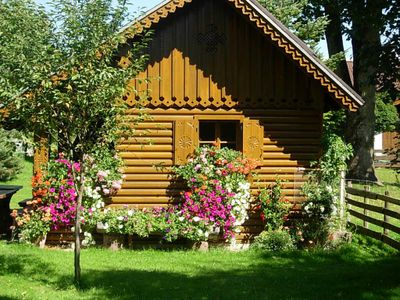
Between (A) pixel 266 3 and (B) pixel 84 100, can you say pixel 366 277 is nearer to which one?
(B) pixel 84 100

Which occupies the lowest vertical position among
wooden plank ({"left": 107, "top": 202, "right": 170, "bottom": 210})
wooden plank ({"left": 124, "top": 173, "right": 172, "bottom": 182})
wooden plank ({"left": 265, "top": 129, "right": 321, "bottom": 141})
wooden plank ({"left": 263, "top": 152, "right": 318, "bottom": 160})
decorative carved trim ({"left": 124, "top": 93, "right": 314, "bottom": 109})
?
wooden plank ({"left": 107, "top": 202, "right": 170, "bottom": 210})

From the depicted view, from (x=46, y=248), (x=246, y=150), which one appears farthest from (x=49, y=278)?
(x=246, y=150)

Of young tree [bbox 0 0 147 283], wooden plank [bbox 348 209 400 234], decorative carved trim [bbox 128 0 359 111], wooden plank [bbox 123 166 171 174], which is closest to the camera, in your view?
young tree [bbox 0 0 147 283]

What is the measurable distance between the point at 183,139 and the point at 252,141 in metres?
1.56

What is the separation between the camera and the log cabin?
40.4 ft

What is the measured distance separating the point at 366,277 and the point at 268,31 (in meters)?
5.39

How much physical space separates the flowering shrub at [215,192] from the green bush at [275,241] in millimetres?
575

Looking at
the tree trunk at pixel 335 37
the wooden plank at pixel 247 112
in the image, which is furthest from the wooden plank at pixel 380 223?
the tree trunk at pixel 335 37

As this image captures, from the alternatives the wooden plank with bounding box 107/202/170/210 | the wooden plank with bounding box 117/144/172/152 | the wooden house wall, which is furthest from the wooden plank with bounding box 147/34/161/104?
the wooden plank with bounding box 107/202/170/210

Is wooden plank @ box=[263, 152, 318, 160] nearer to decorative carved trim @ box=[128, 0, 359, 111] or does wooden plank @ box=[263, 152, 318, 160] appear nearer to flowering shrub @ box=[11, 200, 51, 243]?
decorative carved trim @ box=[128, 0, 359, 111]

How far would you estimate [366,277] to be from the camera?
9.27 metres

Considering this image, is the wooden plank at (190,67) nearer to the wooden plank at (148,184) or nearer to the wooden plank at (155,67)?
the wooden plank at (155,67)

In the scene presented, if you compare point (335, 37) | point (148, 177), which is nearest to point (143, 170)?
point (148, 177)

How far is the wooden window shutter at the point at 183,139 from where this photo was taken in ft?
40.2
